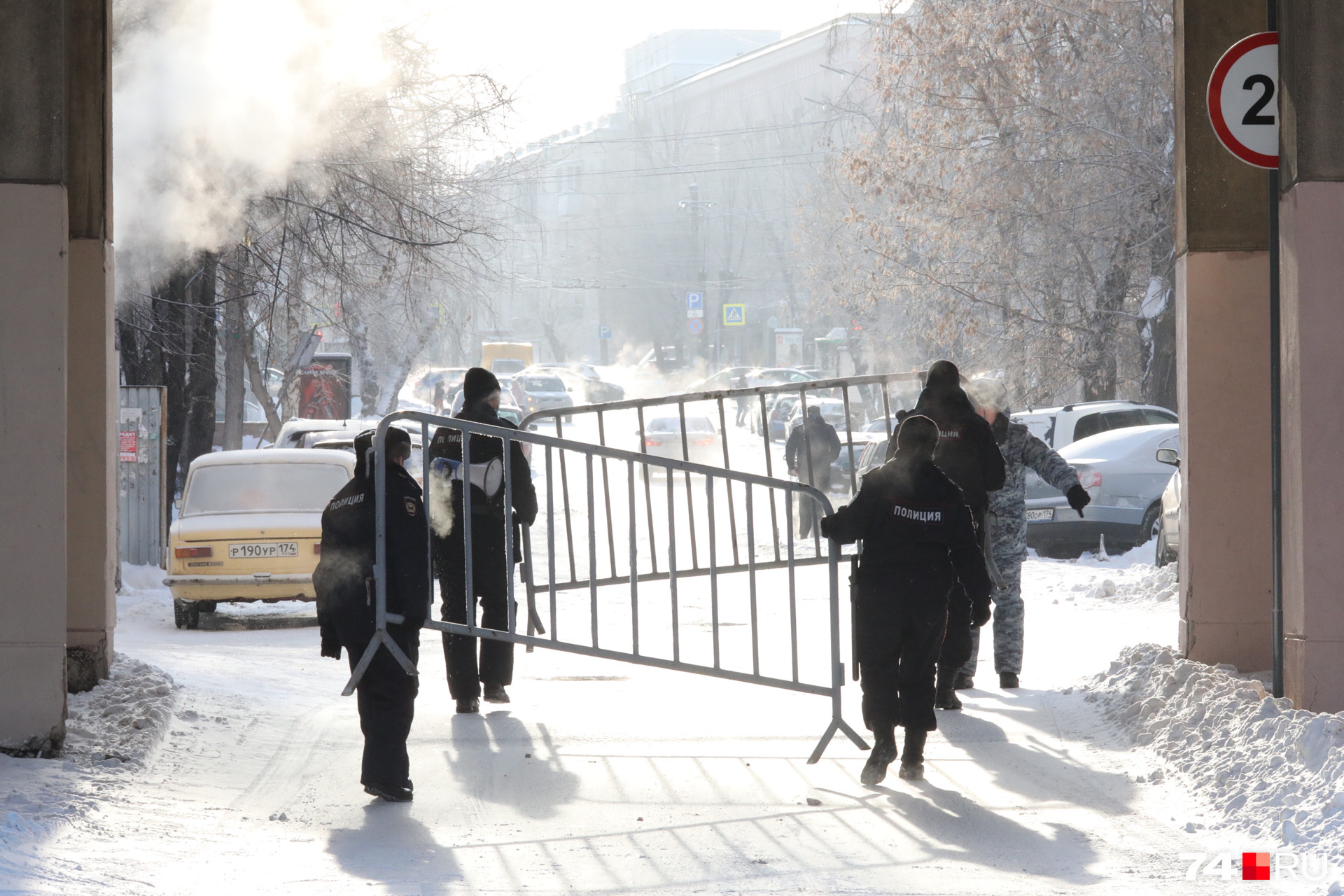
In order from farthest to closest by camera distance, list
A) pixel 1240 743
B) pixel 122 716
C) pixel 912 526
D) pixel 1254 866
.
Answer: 1. pixel 122 716
2. pixel 912 526
3. pixel 1240 743
4. pixel 1254 866

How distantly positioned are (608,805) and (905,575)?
1.51m

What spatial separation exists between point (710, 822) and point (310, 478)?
8.42 m

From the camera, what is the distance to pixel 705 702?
828 cm

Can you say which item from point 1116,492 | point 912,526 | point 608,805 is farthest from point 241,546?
point 1116,492

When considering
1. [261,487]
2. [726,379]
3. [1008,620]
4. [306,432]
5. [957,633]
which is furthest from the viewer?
[726,379]

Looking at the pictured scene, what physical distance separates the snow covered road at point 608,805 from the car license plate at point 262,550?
11.8ft

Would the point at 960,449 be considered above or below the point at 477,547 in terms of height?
above

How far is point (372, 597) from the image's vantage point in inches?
235

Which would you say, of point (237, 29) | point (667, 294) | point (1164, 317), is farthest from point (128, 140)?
point (667, 294)

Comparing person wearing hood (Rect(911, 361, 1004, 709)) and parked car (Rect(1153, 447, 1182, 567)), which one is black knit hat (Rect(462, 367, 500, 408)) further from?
parked car (Rect(1153, 447, 1182, 567))

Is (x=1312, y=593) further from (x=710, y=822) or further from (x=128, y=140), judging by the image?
(x=128, y=140)

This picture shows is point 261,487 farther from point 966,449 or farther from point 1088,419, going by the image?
point 1088,419

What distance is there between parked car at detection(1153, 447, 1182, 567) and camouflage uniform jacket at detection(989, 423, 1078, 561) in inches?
194

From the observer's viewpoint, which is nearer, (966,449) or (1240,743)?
(1240,743)
